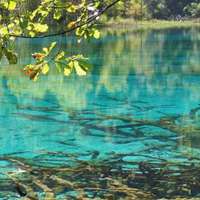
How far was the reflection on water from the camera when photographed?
26.4 ft

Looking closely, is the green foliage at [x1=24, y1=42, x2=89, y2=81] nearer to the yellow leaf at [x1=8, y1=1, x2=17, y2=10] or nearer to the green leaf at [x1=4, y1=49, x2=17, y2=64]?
the green leaf at [x1=4, y1=49, x2=17, y2=64]

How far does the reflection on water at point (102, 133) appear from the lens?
8039 millimetres

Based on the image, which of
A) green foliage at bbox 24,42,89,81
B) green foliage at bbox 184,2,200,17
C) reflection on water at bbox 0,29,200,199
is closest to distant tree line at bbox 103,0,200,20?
green foliage at bbox 184,2,200,17

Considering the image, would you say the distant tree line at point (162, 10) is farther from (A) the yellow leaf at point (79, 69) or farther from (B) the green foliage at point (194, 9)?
(A) the yellow leaf at point (79, 69)

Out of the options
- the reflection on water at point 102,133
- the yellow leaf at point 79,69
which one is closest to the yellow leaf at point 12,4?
the yellow leaf at point 79,69

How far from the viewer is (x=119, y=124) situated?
12984mm

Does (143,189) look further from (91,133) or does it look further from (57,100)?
(57,100)

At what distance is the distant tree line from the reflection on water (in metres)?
65.1

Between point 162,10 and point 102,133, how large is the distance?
86.8 metres

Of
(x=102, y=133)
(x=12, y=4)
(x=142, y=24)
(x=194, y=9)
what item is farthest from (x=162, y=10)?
(x=12, y=4)

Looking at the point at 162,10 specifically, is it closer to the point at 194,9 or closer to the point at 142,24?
the point at 194,9

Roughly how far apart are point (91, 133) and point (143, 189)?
14.7 ft

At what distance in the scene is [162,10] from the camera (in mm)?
96500

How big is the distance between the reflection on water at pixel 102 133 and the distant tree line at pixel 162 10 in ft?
214
